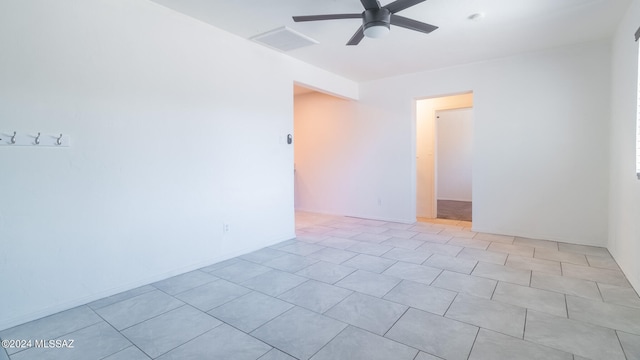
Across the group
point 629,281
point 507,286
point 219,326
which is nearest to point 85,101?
point 219,326

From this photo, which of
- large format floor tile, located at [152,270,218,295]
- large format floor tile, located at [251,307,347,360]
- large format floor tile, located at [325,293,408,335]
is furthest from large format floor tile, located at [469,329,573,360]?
large format floor tile, located at [152,270,218,295]

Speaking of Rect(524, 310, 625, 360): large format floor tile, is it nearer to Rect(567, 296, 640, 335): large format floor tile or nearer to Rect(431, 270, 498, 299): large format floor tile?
Rect(567, 296, 640, 335): large format floor tile

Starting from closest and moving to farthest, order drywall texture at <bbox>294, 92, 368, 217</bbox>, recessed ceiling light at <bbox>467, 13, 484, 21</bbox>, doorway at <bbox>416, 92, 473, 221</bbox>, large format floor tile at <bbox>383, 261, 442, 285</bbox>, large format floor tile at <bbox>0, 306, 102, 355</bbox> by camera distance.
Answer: large format floor tile at <bbox>0, 306, 102, 355</bbox>
large format floor tile at <bbox>383, 261, 442, 285</bbox>
recessed ceiling light at <bbox>467, 13, 484, 21</bbox>
doorway at <bbox>416, 92, 473, 221</bbox>
drywall texture at <bbox>294, 92, 368, 217</bbox>

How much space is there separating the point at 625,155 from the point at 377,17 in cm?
275

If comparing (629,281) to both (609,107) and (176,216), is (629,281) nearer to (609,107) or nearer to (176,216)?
(609,107)

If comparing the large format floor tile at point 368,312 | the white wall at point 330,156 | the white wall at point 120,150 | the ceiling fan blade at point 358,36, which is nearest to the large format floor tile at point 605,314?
the large format floor tile at point 368,312

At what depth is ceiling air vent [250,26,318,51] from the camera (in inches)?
122

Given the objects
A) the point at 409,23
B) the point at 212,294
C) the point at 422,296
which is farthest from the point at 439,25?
the point at 212,294

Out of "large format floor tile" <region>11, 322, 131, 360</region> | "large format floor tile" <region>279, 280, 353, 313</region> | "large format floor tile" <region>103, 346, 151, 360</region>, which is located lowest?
"large format floor tile" <region>11, 322, 131, 360</region>

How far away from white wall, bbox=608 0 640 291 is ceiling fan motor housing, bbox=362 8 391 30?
83.2 inches

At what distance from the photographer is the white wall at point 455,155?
805 centimetres

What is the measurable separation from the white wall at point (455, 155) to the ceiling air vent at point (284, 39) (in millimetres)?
5790

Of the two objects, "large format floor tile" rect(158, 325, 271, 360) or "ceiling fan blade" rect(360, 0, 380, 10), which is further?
"ceiling fan blade" rect(360, 0, 380, 10)

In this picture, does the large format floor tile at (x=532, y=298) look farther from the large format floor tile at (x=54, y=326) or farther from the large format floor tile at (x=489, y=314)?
the large format floor tile at (x=54, y=326)
